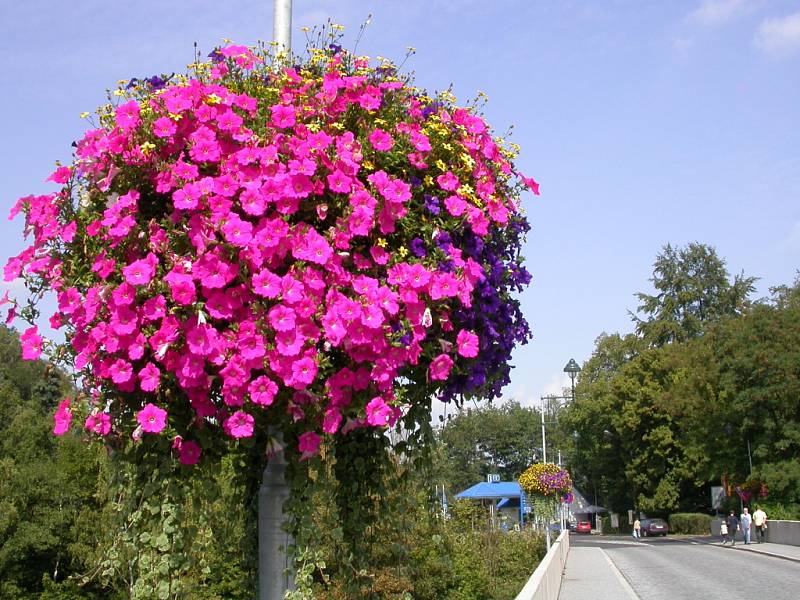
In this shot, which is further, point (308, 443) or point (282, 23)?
point (282, 23)

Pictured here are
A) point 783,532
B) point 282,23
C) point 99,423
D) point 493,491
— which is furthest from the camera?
point 493,491

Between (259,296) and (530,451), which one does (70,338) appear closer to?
(259,296)

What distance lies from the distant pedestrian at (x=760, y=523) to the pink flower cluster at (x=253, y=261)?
35027 mm

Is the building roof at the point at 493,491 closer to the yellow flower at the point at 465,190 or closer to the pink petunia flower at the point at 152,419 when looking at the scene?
the yellow flower at the point at 465,190

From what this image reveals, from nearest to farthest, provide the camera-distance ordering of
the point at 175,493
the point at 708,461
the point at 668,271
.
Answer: the point at 175,493
the point at 708,461
the point at 668,271

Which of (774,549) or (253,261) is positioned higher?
(253,261)

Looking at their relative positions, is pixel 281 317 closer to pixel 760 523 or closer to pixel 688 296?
pixel 760 523

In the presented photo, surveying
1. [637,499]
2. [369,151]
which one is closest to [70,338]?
[369,151]

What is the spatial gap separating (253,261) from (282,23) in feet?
6.09

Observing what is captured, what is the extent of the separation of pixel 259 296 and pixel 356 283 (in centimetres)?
40

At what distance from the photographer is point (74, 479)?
26203 millimetres

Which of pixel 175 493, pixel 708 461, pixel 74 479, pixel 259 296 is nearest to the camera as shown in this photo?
pixel 259 296

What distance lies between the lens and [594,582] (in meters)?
20.0

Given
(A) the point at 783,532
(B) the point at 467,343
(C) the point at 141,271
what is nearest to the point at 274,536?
(B) the point at 467,343
